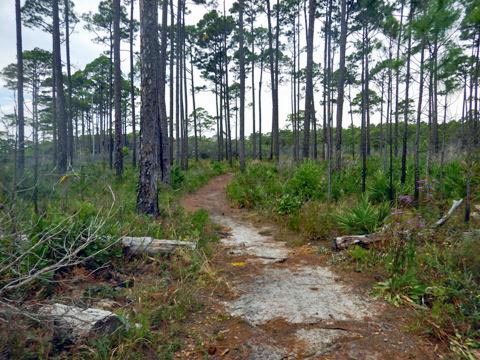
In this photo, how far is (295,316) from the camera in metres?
3.26

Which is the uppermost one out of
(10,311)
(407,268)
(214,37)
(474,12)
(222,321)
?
(214,37)

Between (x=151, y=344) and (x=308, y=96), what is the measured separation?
11.8 m

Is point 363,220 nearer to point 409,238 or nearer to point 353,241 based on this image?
point 353,241

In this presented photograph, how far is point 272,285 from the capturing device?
408 centimetres

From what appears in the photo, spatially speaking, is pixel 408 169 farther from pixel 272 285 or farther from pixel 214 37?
pixel 214 37

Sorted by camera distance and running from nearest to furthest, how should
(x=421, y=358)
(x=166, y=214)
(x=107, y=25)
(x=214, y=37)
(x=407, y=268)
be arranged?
(x=421, y=358) < (x=407, y=268) < (x=166, y=214) < (x=107, y=25) < (x=214, y=37)

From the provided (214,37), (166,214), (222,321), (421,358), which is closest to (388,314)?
(421,358)

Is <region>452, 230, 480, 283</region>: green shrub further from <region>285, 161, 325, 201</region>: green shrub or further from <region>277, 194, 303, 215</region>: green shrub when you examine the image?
<region>285, 161, 325, 201</region>: green shrub

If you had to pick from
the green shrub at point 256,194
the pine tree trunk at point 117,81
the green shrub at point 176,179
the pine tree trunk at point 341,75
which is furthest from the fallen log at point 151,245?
the pine tree trunk at point 117,81

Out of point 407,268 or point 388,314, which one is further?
point 407,268

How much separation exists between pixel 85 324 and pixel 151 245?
2066mm

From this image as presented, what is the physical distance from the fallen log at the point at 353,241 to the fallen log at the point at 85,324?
361 cm

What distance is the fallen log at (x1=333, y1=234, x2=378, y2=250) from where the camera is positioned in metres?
4.93

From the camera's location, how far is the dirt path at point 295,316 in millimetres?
2713
